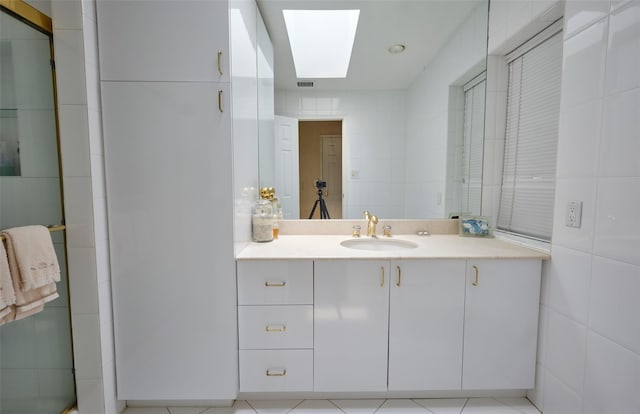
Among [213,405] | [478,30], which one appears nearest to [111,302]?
[213,405]

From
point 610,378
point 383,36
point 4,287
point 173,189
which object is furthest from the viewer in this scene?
point 383,36

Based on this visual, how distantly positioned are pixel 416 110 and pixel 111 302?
203 cm

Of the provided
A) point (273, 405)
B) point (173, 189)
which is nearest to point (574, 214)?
point (273, 405)

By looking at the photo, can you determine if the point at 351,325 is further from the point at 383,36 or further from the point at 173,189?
the point at 383,36

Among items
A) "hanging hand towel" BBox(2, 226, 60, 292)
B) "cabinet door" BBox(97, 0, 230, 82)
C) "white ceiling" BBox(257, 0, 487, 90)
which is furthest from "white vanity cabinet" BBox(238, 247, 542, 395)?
"white ceiling" BBox(257, 0, 487, 90)

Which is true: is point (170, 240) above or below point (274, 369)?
above

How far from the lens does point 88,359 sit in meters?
1.22

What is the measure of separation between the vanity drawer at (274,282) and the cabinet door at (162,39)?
90cm

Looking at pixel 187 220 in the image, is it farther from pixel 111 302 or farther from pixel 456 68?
pixel 456 68

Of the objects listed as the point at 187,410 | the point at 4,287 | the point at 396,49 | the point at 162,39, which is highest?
the point at 396,49

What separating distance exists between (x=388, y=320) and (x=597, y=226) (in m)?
0.92

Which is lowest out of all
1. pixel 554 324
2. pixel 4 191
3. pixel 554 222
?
pixel 554 324

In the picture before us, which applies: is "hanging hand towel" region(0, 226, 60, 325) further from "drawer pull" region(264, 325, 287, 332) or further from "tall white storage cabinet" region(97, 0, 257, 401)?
"drawer pull" region(264, 325, 287, 332)

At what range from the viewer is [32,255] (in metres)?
0.96
